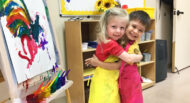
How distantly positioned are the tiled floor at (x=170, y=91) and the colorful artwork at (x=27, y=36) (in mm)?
1325

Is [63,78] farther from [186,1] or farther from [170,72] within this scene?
[186,1]

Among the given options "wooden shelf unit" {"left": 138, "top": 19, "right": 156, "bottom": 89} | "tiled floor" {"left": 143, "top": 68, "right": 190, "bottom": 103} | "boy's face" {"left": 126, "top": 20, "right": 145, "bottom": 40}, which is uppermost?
"boy's face" {"left": 126, "top": 20, "right": 145, "bottom": 40}

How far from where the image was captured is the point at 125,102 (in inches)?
43.7

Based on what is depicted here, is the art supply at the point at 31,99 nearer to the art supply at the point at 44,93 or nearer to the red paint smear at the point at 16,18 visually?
the art supply at the point at 44,93

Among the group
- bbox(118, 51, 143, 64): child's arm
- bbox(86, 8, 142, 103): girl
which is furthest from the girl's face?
bbox(118, 51, 143, 64): child's arm

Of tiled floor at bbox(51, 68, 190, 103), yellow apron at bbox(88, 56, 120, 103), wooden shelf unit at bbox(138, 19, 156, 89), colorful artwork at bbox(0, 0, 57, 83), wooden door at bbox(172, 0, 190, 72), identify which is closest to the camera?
colorful artwork at bbox(0, 0, 57, 83)

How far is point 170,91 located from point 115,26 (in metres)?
1.62

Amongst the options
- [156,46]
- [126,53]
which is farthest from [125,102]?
[156,46]

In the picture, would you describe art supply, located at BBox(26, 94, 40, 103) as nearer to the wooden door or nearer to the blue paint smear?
the blue paint smear

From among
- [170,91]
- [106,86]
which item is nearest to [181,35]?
[170,91]

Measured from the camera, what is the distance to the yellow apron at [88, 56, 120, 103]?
1062mm

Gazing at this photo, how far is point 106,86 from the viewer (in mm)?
1070

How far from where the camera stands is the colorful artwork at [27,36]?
94 cm

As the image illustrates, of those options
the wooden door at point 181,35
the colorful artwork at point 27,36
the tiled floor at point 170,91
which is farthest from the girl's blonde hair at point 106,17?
the wooden door at point 181,35
